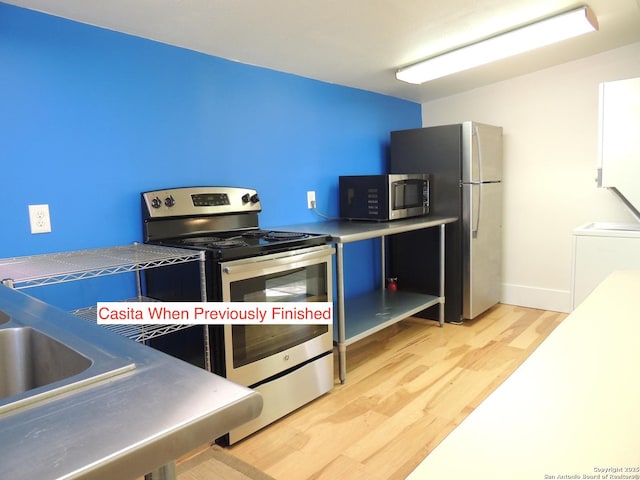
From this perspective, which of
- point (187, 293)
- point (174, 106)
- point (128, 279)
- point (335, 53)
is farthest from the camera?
point (335, 53)

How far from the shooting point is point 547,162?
3.65m

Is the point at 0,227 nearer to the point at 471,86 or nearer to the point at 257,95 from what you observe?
the point at 257,95

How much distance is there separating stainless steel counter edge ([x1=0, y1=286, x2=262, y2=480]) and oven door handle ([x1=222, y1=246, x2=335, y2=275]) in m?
1.17

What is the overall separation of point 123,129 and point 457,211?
2.38m

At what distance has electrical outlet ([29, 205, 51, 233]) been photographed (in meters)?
1.82

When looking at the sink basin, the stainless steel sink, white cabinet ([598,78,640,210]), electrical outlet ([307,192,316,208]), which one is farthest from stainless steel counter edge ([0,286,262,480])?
white cabinet ([598,78,640,210])

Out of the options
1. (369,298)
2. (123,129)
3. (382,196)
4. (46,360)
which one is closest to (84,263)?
(123,129)

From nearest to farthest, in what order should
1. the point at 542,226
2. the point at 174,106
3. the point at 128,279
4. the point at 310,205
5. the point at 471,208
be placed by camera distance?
the point at 128,279, the point at 174,106, the point at 310,205, the point at 471,208, the point at 542,226

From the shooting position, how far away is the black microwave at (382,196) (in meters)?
3.05

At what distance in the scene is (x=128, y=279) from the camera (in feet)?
7.02

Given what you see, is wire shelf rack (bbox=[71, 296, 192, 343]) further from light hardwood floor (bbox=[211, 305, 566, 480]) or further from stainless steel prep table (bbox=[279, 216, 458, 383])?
stainless steel prep table (bbox=[279, 216, 458, 383])

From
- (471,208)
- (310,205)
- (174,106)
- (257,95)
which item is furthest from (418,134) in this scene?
(174,106)

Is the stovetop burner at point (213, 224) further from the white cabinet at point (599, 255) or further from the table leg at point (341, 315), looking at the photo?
the white cabinet at point (599, 255)

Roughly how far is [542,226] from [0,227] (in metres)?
3.69
